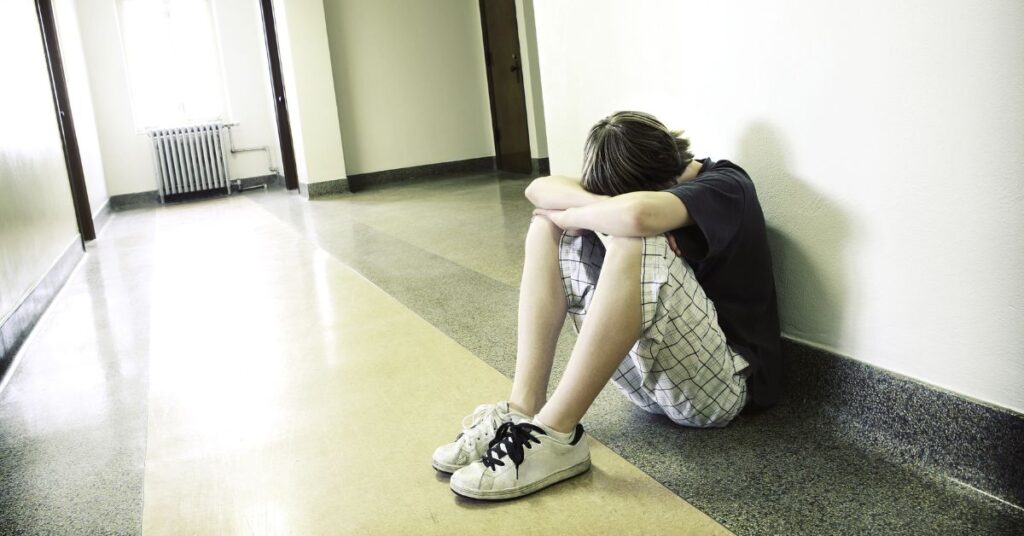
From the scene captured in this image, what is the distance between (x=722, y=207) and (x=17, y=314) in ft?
9.09

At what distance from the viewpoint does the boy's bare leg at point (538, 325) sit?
157 cm

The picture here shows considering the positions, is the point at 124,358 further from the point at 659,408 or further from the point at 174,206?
the point at 174,206

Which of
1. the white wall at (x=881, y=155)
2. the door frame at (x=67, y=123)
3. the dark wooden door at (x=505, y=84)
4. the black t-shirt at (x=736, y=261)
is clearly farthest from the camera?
the dark wooden door at (x=505, y=84)

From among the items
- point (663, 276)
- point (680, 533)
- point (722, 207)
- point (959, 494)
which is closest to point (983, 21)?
point (722, 207)

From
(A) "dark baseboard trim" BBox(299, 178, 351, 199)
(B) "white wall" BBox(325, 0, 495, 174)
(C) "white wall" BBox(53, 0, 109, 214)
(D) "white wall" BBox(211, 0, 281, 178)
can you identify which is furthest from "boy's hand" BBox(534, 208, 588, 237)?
(D) "white wall" BBox(211, 0, 281, 178)

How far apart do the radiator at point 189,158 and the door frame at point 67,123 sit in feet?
7.74

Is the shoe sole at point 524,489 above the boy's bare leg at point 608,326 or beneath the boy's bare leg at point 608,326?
beneath

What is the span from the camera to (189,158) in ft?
27.5

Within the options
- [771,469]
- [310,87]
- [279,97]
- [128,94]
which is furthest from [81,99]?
[771,469]

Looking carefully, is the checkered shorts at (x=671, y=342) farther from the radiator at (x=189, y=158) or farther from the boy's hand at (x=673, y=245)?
the radiator at (x=189, y=158)

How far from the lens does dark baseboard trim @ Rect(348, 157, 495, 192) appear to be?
26.1ft

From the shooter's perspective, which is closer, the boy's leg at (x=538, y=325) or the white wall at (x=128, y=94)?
the boy's leg at (x=538, y=325)


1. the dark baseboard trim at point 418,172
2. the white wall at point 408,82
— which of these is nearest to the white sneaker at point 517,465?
the dark baseboard trim at point 418,172

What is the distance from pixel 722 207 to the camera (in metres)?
1.48
